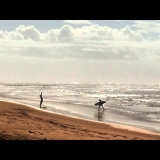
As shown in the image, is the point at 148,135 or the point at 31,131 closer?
the point at 31,131

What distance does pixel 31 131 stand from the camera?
7012 mm
